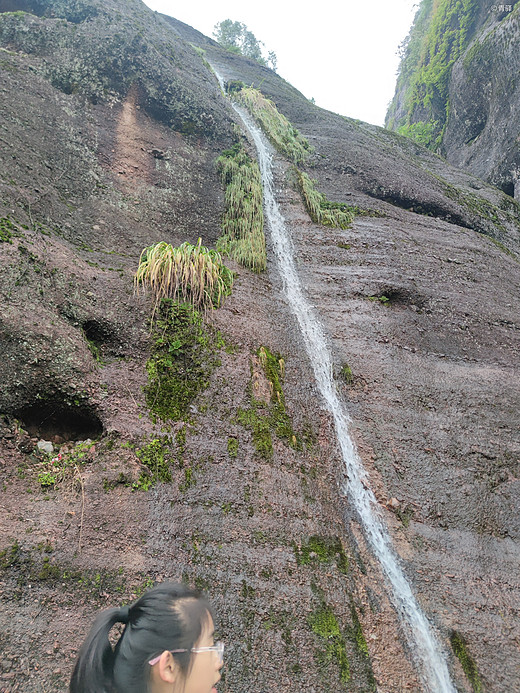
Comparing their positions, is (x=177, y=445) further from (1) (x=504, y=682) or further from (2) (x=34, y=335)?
(1) (x=504, y=682)

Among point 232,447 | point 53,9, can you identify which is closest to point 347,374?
point 232,447

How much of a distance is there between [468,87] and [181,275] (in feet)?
57.9

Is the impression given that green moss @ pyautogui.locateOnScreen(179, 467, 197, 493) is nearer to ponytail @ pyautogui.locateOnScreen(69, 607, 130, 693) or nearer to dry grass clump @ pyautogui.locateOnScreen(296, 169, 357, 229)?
ponytail @ pyautogui.locateOnScreen(69, 607, 130, 693)

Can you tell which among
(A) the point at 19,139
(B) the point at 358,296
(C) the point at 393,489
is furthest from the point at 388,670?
(A) the point at 19,139

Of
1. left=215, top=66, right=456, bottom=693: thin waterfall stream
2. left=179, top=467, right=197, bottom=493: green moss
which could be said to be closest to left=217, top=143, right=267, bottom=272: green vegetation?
left=215, top=66, right=456, bottom=693: thin waterfall stream

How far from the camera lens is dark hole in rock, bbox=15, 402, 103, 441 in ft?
14.3

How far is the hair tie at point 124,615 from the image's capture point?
56.6 inches

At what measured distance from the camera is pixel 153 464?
4.50 metres

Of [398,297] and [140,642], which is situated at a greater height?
[398,297]

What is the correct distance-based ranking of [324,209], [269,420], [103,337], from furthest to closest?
1. [324,209]
2. [103,337]
3. [269,420]

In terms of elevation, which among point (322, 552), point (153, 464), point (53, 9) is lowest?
point (322, 552)

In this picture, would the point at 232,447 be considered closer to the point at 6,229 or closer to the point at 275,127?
the point at 6,229

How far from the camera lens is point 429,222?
10711mm

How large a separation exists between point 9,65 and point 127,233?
5038 millimetres
